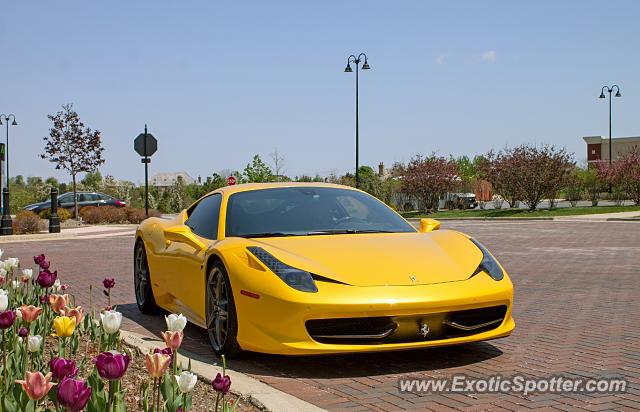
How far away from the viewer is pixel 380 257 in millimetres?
5289

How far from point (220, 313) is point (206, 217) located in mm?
1342

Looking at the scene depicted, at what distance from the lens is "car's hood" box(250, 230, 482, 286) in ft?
16.5

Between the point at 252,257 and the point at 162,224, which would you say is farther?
the point at 162,224

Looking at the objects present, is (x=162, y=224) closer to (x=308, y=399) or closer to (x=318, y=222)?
(x=318, y=222)

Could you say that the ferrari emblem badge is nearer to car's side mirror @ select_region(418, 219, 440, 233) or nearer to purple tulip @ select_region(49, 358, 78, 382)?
car's side mirror @ select_region(418, 219, 440, 233)

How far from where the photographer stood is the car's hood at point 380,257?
16.5 ft

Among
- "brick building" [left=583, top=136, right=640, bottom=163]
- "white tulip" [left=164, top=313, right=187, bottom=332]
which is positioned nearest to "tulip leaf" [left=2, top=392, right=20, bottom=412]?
"white tulip" [left=164, top=313, right=187, bottom=332]

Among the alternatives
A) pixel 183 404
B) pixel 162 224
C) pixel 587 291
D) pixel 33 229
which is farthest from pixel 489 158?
pixel 183 404

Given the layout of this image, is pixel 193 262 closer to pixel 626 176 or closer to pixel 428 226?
pixel 428 226

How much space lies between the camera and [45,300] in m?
5.17

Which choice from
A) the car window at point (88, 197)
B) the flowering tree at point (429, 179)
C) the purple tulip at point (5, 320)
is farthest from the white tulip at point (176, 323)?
the flowering tree at point (429, 179)

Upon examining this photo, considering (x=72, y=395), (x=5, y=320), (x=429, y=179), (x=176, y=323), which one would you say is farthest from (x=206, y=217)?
(x=429, y=179)

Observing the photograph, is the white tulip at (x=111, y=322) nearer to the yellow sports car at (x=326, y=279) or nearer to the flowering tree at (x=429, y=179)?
the yellow sports car at (x=326, y=279)

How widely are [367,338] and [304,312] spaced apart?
17.7 inches
